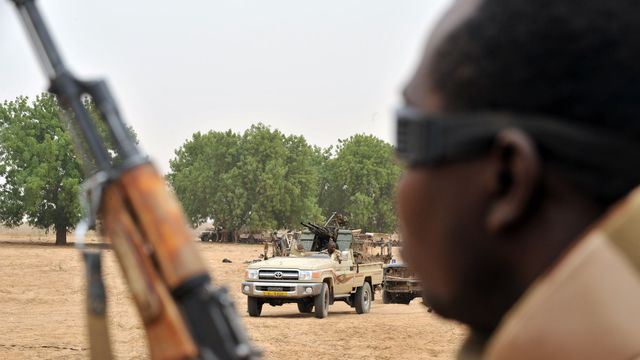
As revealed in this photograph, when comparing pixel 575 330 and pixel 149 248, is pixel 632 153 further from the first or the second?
pixel 149 248

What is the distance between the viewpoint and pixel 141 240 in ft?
5.51

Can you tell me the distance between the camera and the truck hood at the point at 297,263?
19641 millimetres

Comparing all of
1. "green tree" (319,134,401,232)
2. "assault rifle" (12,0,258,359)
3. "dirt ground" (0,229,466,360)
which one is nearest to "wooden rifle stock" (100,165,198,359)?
"assault rifle" (12,0,258,359)

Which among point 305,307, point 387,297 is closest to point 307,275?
point 305,307

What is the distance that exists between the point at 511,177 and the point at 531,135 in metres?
0.05

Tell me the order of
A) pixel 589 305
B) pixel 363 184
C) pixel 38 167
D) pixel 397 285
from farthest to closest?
1. pixel 363 184
2. pixel 38 167
3. pixel 397 285
4. pixel 589 305

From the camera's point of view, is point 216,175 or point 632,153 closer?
point 632,153

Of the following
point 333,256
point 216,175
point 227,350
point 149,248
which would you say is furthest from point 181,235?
point 216,175

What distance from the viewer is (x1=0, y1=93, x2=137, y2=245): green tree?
202 ft

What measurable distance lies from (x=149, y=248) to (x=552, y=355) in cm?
80

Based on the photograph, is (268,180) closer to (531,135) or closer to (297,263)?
(297,263)

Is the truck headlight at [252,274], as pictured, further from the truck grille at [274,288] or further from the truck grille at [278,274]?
the truck grille at [274,288]

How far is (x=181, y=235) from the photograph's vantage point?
1.61m

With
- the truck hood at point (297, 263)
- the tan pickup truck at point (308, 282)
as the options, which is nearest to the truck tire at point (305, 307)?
the tan pickup truck at point (308, 282)
